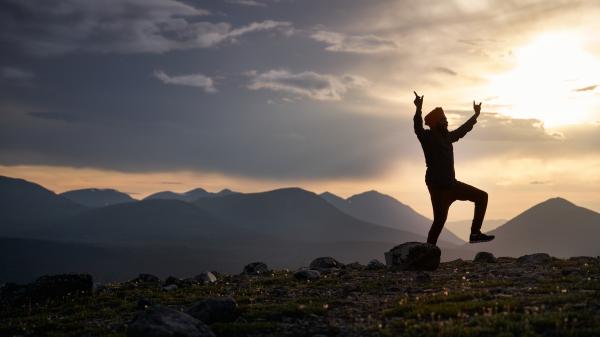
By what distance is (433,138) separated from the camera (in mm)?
19922

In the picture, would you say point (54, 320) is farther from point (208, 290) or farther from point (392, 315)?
point (392, 315)

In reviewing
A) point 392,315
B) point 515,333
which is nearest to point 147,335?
point 392,315

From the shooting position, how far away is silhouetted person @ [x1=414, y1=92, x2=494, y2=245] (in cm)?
1986

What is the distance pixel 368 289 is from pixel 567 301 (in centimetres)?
606

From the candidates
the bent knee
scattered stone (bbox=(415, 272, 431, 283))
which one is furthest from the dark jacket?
scattered stone (bbox=(415, 272, 431, 283))

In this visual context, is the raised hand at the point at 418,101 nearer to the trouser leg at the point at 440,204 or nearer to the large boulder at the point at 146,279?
the trouser leg at the point at 440,204

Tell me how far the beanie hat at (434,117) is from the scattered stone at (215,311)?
10.8 metres

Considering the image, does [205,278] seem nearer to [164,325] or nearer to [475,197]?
[475,197]

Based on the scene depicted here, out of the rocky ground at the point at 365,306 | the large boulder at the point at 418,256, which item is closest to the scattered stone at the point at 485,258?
the rocky ground at the point at 365,306

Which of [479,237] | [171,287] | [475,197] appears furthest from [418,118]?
[171,287]

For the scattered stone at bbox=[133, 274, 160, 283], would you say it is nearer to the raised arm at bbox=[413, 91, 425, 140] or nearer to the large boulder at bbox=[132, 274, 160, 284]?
the large boulder at bbox=[132, 274, 160, 284]

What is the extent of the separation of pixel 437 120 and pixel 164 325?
13302 mm

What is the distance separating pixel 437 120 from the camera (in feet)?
66.1

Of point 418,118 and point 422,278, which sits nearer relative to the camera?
point 422,278
